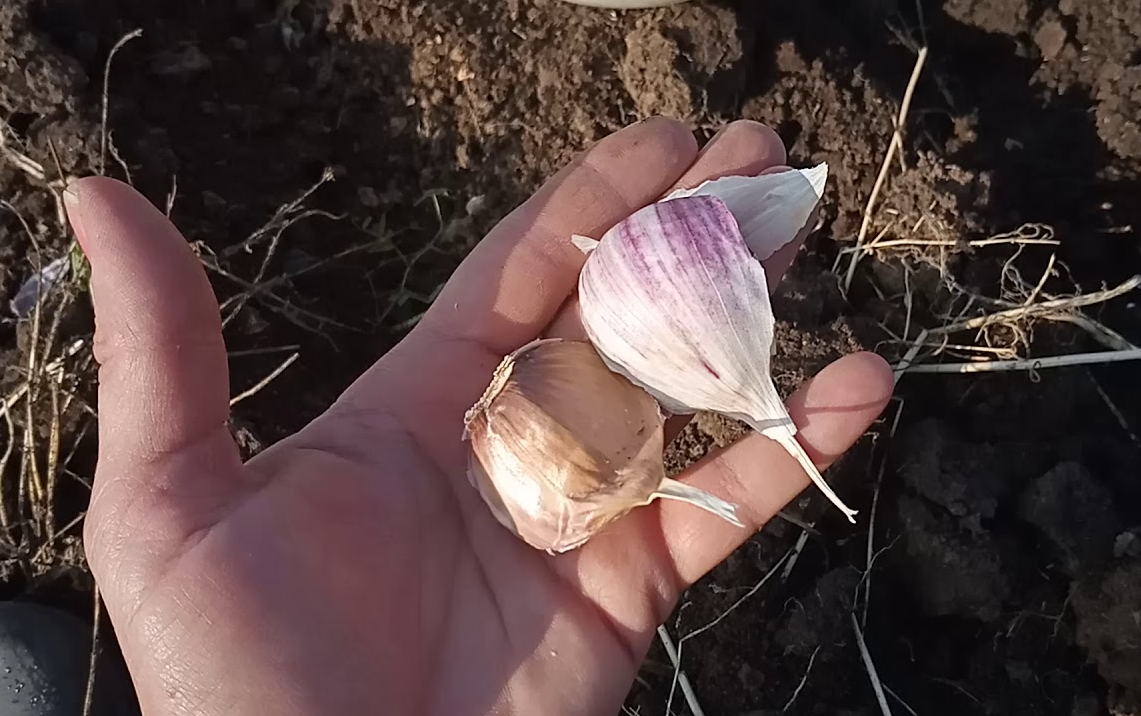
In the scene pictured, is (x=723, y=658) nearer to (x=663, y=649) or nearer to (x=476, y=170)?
(x=663, y=649)

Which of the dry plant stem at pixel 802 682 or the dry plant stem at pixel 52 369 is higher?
the dry plant stem at pixel 52 369

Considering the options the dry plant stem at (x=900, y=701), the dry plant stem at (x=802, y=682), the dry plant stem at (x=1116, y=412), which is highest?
the dry plant stem at (x=1116, y=412)

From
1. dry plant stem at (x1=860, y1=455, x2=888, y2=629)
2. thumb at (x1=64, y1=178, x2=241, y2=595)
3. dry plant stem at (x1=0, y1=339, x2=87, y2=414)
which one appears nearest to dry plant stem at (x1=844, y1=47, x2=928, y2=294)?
dry plant stem at (x1=860, y1=455, x2=888, y2=629)

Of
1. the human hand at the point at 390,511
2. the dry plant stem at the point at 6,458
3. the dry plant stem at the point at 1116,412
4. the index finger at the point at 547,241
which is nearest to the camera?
the human hand at the point at 390,511

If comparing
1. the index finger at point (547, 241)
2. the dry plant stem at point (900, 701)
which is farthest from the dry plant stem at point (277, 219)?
the dry plant stem at point (900, 701)

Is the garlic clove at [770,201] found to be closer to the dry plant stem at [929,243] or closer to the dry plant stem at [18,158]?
the dry plant stem at [929,243]

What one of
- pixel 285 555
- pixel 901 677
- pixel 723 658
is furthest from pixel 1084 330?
pixel 285 555

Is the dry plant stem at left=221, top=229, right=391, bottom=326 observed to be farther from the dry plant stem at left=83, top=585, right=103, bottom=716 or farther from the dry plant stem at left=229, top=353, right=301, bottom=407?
the dry plant stem at left=83, top=585, right=103, bottom=716
